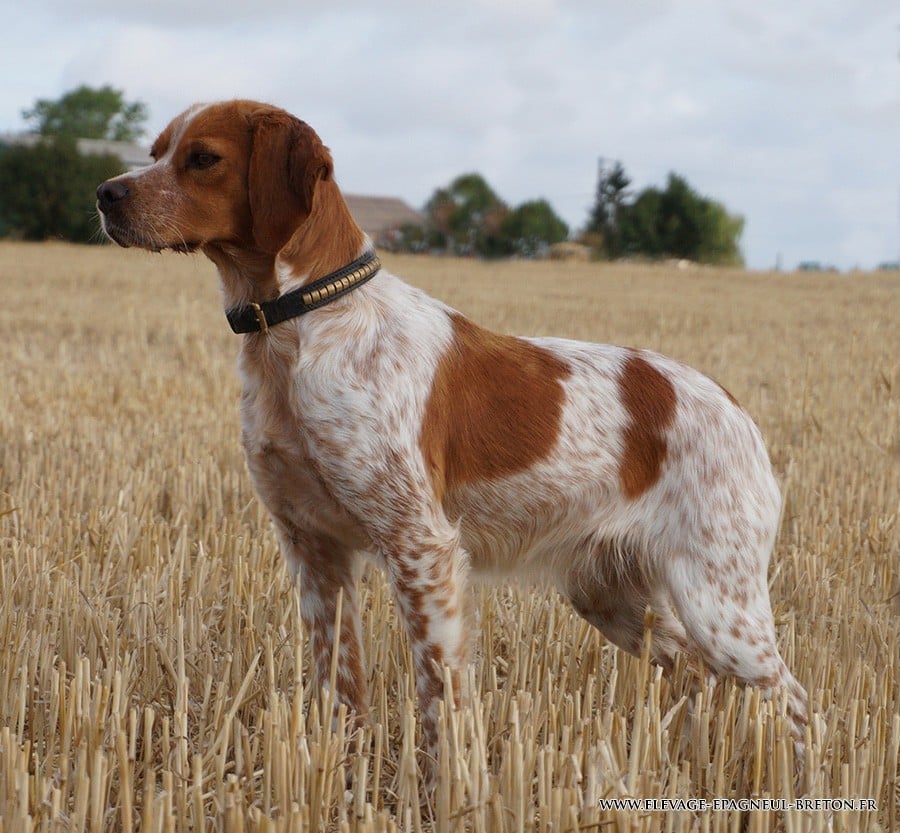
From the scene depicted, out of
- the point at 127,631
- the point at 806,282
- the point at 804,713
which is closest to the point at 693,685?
the point at 804,713

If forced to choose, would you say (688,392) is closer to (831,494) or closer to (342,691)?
(342,691)

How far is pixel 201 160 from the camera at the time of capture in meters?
2.79

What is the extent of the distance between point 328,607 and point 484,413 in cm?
69

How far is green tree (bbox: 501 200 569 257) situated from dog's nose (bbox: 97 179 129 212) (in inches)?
1387

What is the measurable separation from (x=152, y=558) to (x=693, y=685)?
1930mm

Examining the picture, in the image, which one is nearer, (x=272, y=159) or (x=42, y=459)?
(x=272, y=159)

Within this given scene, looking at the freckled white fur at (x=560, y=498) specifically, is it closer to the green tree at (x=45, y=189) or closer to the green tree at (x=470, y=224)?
the green tree at (x=45, y=189)

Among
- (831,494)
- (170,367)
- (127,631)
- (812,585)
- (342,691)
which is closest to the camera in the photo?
(342,691)

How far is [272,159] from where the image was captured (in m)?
2.77

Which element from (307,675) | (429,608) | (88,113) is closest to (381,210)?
(88,113)

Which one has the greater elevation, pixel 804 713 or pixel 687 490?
pixel 687 490

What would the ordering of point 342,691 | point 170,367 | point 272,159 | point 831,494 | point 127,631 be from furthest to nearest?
point 170,367
point 831,494
point 127,631
point 342,691
point 272,159

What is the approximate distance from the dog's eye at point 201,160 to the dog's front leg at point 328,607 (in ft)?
3.10

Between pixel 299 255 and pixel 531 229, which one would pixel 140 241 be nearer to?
pixel 299 255
